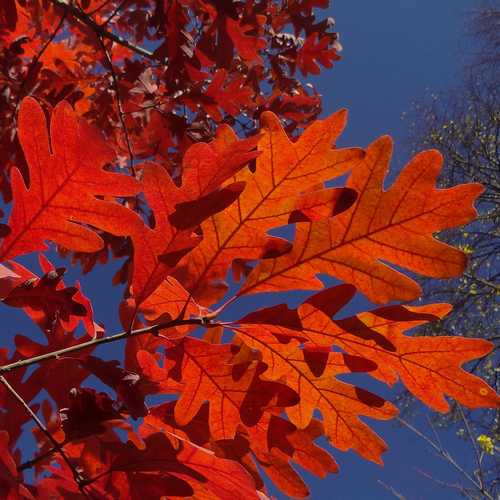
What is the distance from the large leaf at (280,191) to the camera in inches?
28.3

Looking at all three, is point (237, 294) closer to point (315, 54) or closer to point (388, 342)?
point (388, 342)

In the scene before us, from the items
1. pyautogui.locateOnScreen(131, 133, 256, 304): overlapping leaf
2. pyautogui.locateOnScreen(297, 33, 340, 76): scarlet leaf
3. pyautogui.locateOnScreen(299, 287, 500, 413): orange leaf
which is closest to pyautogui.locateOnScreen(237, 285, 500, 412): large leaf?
pyautogui.locateOnScreen(299, 287, 500, 413): orange leaf

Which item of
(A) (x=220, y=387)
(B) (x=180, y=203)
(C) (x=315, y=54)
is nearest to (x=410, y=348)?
(A) (x=220, y=387)

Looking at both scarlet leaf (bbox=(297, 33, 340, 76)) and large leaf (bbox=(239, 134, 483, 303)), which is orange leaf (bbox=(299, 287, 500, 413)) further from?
scarlet leaf (bbox=(297, 33, 340, 76))

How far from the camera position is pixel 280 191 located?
726mm

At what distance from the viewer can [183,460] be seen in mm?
835

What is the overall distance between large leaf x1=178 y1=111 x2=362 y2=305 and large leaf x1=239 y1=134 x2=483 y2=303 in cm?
3

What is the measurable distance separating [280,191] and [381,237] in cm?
14

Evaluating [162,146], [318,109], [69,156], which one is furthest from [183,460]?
[318,109]

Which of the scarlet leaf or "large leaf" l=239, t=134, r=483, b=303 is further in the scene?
the scarlet leaf

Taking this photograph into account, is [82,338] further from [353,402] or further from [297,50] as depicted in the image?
[297,50]

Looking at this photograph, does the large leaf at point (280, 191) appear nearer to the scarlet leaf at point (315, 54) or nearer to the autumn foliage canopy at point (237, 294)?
the autumn foliage canopy at point (237, 294)

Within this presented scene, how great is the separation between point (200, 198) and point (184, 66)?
138 centimetres

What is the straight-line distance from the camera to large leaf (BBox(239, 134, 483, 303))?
2.31 ft
